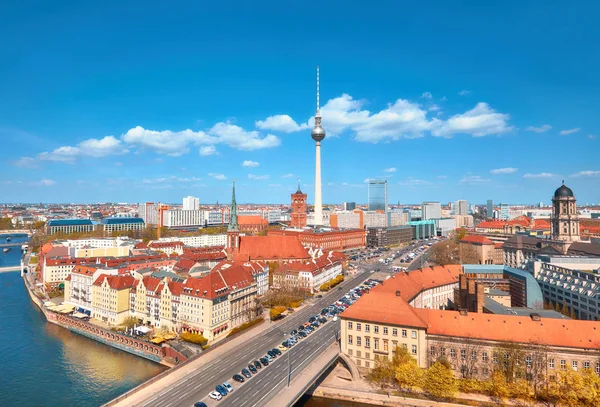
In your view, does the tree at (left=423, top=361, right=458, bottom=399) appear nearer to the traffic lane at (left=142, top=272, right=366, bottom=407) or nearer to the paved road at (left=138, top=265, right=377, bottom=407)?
the paved road at (left=138, top=265, right=377, bottom=407)

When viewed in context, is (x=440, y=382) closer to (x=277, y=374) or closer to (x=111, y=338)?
(x=277, y=374)

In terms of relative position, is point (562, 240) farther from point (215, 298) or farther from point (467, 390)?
point (215, 298)

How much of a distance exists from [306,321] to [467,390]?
25058 mm

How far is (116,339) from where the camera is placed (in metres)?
50.7

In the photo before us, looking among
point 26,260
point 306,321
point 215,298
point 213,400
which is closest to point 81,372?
point 215,298

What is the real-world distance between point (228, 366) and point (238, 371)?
69.9 inches

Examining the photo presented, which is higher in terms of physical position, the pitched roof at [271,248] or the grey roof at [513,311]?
the pitched roof at [271,248]

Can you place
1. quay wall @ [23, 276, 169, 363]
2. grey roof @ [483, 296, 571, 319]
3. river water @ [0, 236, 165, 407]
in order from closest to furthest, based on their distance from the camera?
river water @ [0, 236, 165, 407], grey roof @ [483, 296, 571, 319], quay wall @ [23, 276, 169, 363]

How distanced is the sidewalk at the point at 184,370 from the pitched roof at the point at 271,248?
3386 cm

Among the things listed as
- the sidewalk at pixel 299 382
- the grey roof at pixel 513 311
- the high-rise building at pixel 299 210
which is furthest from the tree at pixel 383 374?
the high-rise building at pixel 299 210

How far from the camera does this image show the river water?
3797cm

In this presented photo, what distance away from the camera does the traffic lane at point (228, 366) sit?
3322 centimetres

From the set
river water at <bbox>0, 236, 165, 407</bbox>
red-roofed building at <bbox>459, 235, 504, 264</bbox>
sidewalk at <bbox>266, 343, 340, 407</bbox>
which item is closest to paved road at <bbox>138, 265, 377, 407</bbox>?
sidewalk at <bbox>266, 343, 340, 407</bbox>

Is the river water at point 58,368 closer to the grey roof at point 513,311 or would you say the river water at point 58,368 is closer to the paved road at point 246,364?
the paved road at point 246,364
